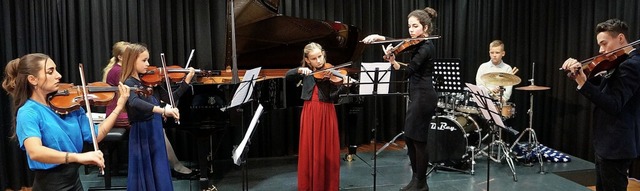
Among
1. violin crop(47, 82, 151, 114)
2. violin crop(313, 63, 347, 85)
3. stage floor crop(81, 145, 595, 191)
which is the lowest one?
stage floor crop(81, 145, 595, 191)

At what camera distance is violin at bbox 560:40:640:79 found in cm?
297

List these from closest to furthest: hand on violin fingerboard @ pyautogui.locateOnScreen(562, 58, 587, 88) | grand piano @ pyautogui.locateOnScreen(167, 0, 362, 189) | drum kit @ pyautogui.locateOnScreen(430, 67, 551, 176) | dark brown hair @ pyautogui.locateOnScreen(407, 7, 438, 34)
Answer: hand on violin fingerboard @ pyautogui.locateOnScreen(562, 58, 587, 88) < dark brown hair @ pyautogui.locateOnScreen(407, 7, 438, 34) < grand piano @ pyautogui.locateOnScreen(167, 0, 362, 189) < drum kit @ pyautogui.locateOnScreen(430, 67, 551, 176)

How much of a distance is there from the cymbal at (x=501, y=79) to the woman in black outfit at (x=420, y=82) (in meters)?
1.75

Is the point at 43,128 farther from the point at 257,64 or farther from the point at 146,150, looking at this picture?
the point at 257,64

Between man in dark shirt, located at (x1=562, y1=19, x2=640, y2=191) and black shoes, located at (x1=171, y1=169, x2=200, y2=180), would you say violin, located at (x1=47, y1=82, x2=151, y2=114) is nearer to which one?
black shoes, located at (x1=171, y1=169, x2=200, y2=180)

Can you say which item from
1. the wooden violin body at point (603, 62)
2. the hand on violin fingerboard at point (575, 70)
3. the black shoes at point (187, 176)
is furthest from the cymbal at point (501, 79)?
A: the black shoes at point (187, 176)

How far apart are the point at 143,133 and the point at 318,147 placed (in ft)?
4.99

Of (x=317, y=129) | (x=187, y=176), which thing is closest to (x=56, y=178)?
(x=317, y=129)

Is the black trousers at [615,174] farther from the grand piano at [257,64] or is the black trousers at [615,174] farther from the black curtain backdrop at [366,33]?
the black curtain backdrop at [366,33]

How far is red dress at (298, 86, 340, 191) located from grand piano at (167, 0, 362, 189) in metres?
0.56

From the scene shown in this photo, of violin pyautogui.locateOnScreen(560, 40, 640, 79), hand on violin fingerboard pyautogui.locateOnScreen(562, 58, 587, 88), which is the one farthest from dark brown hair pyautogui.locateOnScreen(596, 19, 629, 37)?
hand on violin fingerboard pyautogui.locateOnScreen(562, 58, 587, 88)

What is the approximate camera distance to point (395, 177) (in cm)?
541

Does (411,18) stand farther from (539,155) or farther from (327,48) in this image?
(539,155)

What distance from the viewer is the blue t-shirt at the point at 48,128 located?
8.23 feet
